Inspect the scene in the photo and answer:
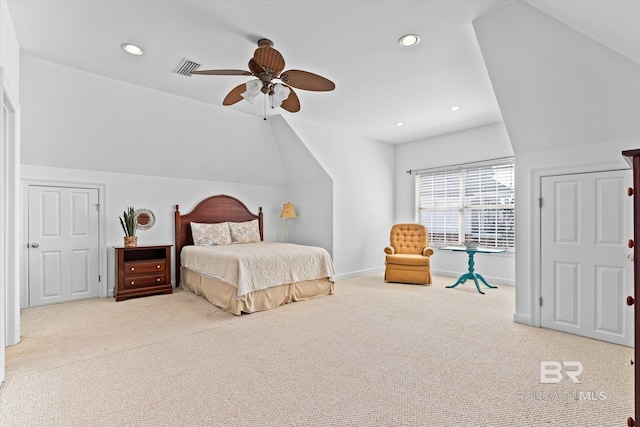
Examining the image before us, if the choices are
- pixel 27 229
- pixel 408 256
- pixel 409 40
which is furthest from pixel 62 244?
pixel 408 256

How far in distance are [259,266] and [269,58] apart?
7.75 feet

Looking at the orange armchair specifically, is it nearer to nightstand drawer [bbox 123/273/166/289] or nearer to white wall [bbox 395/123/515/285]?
white wall [bbox 395/123/515/285]

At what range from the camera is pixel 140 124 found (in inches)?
165

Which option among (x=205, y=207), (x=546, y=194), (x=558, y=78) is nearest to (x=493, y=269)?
(x=546, y=194)

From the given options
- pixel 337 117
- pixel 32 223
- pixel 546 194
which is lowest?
pixel 32 223

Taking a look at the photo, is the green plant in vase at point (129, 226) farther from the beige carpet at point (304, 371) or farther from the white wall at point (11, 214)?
the white wall at point (11, 214)

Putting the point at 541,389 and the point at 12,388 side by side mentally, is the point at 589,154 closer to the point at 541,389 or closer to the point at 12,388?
the point at 541,389

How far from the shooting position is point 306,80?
A: 2668 millimetres

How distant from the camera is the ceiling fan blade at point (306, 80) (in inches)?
102

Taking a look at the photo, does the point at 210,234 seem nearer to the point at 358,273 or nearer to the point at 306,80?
the point at 358,273

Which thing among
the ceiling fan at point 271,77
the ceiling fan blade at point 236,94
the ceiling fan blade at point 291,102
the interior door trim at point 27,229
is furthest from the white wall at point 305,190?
the interior door trim at point 27,229

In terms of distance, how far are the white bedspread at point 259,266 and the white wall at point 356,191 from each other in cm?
116

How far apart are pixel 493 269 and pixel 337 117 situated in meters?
3.68

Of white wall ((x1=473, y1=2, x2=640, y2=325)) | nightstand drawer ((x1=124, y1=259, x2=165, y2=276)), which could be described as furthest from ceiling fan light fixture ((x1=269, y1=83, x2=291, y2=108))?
nightstand drawer ((x1=124, y1=259, x2=165, y2=276))
